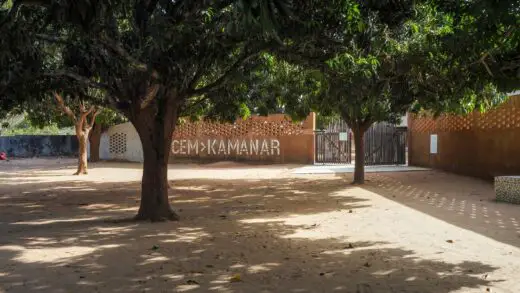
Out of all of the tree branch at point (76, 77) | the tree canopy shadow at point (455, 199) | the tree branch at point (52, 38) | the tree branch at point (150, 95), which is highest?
the tree branch at point (52, 38)

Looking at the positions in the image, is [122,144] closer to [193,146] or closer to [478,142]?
[193,146]

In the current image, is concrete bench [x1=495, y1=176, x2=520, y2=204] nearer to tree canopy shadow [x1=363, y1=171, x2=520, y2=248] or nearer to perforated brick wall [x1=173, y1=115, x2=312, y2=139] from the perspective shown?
tree canopy shadow [x1=363, y1=171, x2=520, y2=248]

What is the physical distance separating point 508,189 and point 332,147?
13.0 metres

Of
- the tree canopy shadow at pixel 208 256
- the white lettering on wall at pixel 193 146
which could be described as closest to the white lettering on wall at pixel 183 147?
the white lettering on wall at pixel 193 146

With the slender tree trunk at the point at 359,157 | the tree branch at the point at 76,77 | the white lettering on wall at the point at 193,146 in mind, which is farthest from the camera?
the white lettering on wall at the point at 193,146

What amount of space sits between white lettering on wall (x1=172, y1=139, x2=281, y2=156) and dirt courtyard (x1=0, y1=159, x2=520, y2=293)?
10.3 m

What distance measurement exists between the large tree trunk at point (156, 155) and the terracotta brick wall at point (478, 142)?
7.72 meters

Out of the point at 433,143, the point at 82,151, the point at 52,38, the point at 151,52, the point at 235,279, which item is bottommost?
the point at 235,279

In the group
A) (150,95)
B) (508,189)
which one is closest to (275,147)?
(508,189)

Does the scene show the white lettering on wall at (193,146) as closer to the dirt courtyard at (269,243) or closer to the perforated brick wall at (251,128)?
the perforated brick wall at (251,128)

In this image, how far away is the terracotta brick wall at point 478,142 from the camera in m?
13.9

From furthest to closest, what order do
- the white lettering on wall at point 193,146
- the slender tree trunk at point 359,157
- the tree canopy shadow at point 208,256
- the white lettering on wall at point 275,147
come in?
the white lettering on wall at point 193,146
the white lettering on wall at point 275,147
the slender tree trunk at point 359,157
the tree canopy shadow at point 208,256

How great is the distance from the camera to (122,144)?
30812 millimetres

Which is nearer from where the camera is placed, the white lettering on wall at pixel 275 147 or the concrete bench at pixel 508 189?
the concrete bench at pixel 508 189
